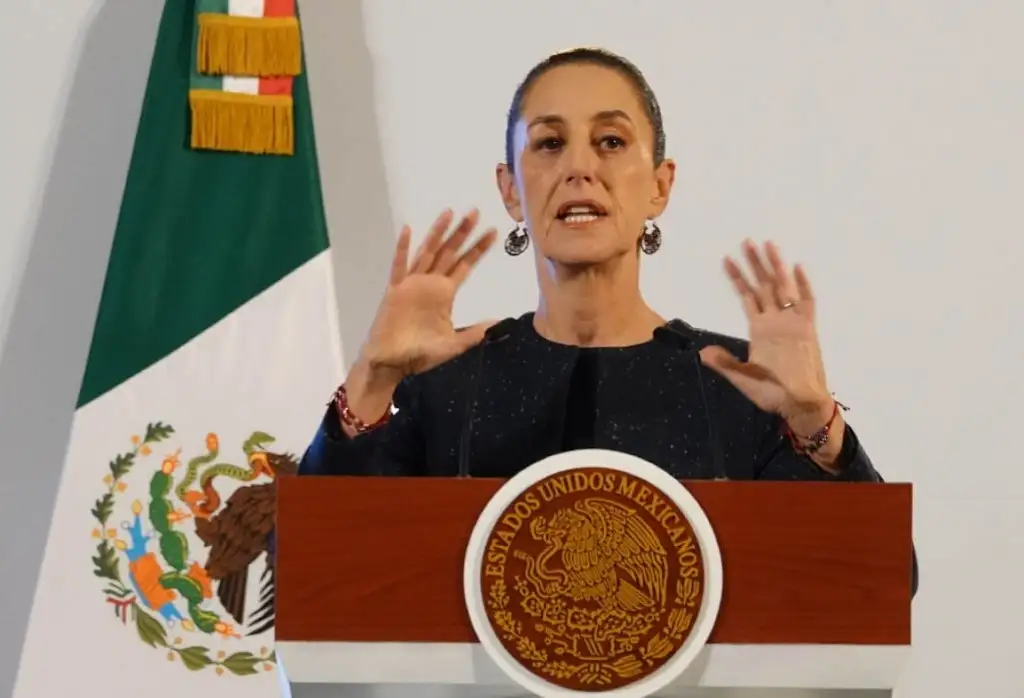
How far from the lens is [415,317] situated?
4.66ft

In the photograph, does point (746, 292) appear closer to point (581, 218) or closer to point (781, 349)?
point (781, 349)

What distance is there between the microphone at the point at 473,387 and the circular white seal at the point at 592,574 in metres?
0.35

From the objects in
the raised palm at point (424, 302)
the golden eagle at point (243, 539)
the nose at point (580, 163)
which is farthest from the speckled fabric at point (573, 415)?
the golden eagle at point (243, 539)

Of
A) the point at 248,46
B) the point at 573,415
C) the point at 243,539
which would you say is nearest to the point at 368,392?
the point at 573,415

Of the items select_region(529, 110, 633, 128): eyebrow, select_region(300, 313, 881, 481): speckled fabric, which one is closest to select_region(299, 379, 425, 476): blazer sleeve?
select_region(300, 313, 881, 481): speckled fabric

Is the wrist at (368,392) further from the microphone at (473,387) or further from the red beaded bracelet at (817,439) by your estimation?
the red beaded bracelet at (817,439)

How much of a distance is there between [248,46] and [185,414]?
0.72 m

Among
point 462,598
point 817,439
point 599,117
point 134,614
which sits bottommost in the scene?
point 134,614

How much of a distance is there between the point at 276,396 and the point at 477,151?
0.71 meters

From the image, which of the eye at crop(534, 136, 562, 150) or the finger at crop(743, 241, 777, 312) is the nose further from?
the finger at crop(743, 241, 777, 312)

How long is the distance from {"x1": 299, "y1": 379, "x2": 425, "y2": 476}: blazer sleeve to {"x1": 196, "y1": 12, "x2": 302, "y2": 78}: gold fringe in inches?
36.7

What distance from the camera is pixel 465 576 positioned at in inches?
44.4

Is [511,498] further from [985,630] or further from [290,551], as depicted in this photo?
[985,630]

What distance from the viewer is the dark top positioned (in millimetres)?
1475
